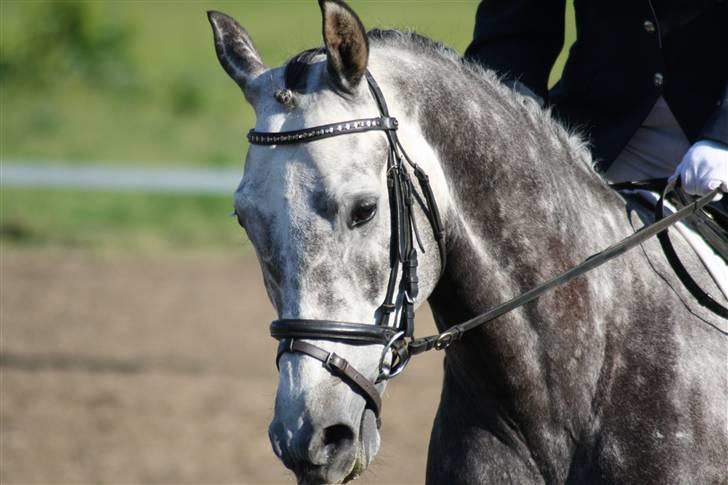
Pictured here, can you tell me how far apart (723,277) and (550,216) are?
54cm

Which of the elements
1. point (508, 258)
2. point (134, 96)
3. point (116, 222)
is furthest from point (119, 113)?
point (508, 258)

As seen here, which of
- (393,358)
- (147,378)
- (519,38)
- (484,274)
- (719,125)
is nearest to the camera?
(393,358)

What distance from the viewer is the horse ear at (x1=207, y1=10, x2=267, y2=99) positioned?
2832mm

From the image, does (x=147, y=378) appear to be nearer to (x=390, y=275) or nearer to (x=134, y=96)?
(x=390, y=275)

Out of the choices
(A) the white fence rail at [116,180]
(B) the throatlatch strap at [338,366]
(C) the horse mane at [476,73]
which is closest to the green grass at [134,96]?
(A) the white fence rail at [116,180]

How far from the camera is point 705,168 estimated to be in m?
2.91

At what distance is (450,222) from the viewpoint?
2.72m

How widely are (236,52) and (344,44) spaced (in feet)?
1.55

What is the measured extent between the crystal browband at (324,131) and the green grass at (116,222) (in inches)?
378

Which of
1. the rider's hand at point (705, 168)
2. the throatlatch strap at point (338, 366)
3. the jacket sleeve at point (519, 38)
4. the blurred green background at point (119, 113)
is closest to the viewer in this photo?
the throatlatch strap at point (338, 366)

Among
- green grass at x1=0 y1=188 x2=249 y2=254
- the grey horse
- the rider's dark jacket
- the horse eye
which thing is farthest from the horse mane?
green grass at x1=0 y1=188 x2=249 y2=254

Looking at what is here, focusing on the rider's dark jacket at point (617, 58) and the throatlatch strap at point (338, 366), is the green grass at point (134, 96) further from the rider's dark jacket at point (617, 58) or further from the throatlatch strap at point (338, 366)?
the throatlatch strap at point (338, 366)

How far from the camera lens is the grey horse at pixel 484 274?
8.19 feet

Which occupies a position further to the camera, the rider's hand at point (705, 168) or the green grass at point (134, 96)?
the green grass at point (134, 96)
